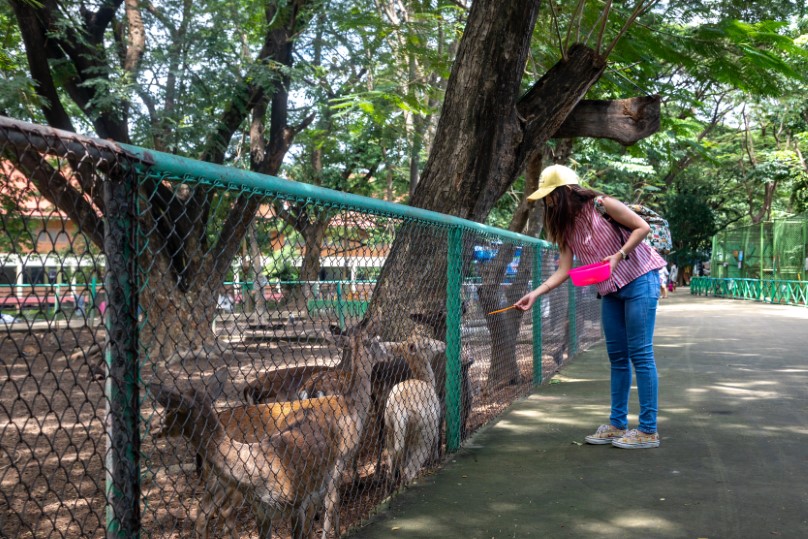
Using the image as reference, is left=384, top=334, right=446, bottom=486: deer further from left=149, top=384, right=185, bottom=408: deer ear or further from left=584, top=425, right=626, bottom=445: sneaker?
left=149, top=384, right=185, bottom=408: deer ear

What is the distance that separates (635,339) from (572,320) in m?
5.37

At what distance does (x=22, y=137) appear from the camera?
6.01ft

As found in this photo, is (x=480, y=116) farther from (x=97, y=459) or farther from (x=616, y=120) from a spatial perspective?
(x=97, y=459)

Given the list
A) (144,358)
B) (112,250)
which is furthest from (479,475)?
(112,250)

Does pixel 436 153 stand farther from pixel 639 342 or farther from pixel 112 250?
pixel 112 250

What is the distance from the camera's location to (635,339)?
15.9 feet

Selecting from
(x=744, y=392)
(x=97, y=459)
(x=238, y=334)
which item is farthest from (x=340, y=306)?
(x=744, y=392)

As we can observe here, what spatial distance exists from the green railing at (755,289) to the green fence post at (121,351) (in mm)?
23841

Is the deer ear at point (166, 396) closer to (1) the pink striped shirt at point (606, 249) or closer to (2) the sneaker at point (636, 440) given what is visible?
(1) the pink striped shirt at point (606, 249)

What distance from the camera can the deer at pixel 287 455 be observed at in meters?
3.14

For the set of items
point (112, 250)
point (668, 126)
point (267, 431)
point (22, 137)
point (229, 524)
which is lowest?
point (229, 524)

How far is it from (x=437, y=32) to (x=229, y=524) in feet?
29.3

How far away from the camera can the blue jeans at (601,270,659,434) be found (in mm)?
4812

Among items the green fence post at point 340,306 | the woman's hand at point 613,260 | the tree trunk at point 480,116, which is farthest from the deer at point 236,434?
the tree trunk at point 480,116
